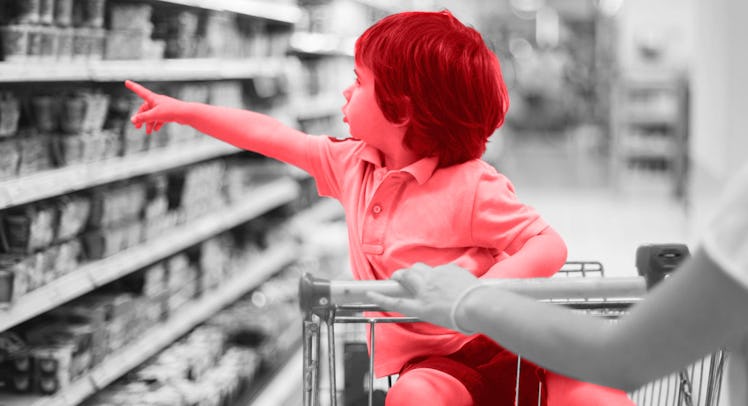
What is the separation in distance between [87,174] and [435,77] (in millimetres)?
1428

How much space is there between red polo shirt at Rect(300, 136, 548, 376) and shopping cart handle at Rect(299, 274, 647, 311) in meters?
0.35

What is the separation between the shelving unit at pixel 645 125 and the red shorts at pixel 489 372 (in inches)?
339

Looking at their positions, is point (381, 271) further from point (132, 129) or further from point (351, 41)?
point (351, 41)

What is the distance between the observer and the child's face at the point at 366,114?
1.78 m

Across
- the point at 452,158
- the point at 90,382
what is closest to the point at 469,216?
the point at 452,158

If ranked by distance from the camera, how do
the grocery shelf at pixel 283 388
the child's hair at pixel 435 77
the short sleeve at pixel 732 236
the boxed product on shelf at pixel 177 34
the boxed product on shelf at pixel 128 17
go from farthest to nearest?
1. the grocery shelf at pixel 283 388
2. the boxed product on shelf at pixel 177 34
3. the boxed product on shelf at pixel 128 17
4. the child's hair at pixel 435 77
5. the short sleeve at pixel 732 236

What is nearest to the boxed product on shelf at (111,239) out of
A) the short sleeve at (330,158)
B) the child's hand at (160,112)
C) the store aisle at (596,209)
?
the child's hand at (160,112)


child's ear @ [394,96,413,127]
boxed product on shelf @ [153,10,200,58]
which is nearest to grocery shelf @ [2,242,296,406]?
boxed product on shelf @ [153,10,200,58]

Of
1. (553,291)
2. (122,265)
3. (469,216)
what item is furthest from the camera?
(122,265)

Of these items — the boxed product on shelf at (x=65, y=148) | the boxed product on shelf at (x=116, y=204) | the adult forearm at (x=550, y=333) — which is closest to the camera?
the adult forearm at (x=550, y=333)

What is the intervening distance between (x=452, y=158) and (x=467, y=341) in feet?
1.25

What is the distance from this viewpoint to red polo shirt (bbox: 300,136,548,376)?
1.74m

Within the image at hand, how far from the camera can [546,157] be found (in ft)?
50.2

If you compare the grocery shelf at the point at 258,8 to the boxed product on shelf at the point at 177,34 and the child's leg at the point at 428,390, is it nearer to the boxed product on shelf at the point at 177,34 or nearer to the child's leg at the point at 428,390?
the boxed product on shelf at the point at 177,34
